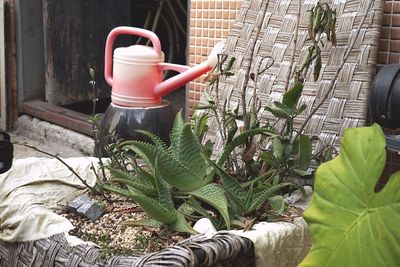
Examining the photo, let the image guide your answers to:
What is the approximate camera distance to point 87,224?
2.03 meters

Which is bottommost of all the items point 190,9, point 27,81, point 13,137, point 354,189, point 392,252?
point 13,137

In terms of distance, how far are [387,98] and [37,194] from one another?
1187 mm

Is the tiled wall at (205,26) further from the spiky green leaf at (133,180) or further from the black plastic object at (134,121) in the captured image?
the spiky green leaf at (133,180)

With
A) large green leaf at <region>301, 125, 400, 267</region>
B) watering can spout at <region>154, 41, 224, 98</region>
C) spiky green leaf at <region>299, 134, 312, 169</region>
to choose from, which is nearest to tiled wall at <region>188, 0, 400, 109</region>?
watering can spout at <region>154, 41, 224, 98</region>

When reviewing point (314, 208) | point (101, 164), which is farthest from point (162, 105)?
point (314, 208)

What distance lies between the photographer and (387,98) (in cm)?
180

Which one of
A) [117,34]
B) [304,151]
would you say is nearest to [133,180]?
[304,151]

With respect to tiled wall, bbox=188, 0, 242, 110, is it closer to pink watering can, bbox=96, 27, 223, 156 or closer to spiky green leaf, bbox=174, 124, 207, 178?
pink watering can, bbox=96, 27, 223, 156

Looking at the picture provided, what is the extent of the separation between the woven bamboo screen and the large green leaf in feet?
2.46

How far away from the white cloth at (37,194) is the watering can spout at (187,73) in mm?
727

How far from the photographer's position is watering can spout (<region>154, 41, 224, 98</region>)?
A: 9.38ft

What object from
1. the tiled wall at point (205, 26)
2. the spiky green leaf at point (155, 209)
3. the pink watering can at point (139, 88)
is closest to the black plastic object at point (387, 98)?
the spiky green leaf at point (155, 209)

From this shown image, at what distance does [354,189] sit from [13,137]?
3.99 m

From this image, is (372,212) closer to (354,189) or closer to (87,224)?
(354,189)
